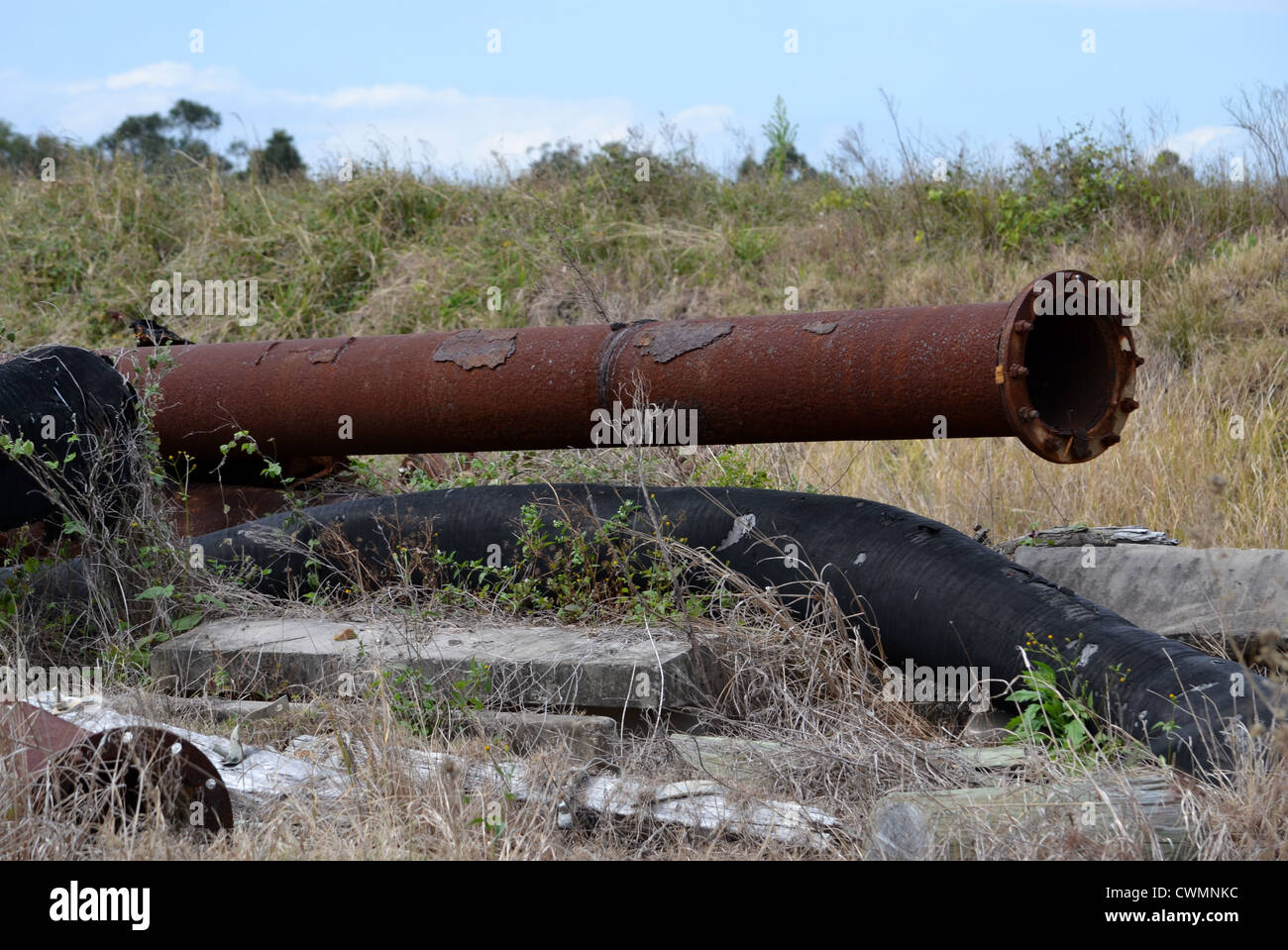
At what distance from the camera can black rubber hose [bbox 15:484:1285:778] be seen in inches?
125

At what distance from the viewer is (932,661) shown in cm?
384

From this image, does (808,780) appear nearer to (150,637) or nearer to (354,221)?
(150,637)

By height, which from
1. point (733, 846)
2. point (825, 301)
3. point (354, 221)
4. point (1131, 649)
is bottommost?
point (733, 846)

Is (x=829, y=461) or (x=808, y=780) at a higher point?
(x=829, y=461)

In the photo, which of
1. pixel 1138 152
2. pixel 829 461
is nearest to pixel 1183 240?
pixel 1138 152

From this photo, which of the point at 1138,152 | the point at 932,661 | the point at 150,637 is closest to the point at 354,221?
the point at 1138,152

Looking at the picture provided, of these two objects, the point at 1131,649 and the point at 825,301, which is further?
the point at 825,301

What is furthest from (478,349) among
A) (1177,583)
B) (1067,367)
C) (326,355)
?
(1177,583)

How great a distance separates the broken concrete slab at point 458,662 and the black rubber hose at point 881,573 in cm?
49

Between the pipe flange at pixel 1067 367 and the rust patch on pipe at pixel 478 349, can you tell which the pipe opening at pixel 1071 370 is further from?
the rust patch on pipe at pixel 478 349

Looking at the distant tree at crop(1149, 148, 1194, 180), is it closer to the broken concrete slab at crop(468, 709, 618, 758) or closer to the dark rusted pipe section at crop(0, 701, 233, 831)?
the broken concrete slab at crop(468, 709, 618, 758)

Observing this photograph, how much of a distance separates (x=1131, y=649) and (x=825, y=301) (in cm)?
666
